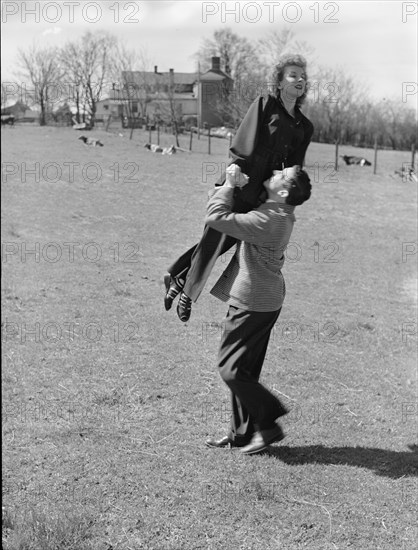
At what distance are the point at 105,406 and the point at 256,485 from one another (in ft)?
4.91

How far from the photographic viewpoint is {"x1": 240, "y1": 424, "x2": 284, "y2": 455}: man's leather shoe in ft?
14.1

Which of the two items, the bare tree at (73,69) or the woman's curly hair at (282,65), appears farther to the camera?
the bare tree at (73,69)

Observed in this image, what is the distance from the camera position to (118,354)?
6.06 meters

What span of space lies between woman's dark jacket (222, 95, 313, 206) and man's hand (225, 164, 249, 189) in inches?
5.4

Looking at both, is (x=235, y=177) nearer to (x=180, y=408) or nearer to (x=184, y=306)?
(x=184, y=306)

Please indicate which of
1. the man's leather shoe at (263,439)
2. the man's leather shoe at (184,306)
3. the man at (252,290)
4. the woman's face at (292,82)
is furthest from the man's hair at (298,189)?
the man's leather shoe at (263,439)

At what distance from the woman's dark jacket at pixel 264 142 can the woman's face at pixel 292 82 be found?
75 mm

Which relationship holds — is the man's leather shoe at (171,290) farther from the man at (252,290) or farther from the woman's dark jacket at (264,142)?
the woman's dark jacket at (264,142)

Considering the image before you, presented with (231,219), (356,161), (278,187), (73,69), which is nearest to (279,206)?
(278,187)

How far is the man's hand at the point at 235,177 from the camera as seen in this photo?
3.58m

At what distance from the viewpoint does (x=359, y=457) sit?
447cm

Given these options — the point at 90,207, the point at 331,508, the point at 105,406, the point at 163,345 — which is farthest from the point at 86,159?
the point at 331,508

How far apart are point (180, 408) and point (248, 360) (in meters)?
1.12

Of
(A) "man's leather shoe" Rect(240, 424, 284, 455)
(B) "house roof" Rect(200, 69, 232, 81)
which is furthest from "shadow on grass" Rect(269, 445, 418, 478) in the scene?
(B) "house roof" Rect(200, 69, 232, 81)
